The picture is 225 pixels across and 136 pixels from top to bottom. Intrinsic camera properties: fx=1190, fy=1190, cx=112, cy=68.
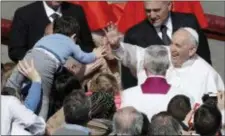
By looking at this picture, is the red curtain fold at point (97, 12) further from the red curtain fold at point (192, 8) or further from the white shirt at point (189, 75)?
the white shirt at point (189, 75)

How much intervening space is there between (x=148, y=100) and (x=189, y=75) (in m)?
0.89

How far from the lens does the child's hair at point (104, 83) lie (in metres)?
9.16

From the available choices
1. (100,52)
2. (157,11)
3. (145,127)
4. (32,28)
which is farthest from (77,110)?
(32,28)

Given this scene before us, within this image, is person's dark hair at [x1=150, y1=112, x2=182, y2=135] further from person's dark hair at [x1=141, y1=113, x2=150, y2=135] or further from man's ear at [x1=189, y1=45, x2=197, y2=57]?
man's ear at [x1=189, y1=45, x2=197, y2=57]

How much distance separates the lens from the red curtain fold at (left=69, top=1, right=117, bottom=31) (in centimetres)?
1082

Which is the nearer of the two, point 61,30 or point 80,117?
point 80,117

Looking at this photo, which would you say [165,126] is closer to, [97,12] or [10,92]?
[10,92]

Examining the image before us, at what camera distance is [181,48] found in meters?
9.20

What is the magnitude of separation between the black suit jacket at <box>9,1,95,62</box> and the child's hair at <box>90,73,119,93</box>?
32.4 inches

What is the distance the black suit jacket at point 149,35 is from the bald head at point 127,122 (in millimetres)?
2118

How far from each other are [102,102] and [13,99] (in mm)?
627

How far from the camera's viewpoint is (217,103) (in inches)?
326

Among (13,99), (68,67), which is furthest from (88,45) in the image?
(13,99)

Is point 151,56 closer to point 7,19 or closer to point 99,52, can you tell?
point 99,52
